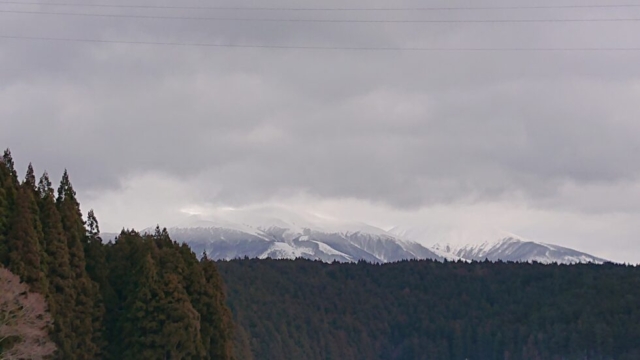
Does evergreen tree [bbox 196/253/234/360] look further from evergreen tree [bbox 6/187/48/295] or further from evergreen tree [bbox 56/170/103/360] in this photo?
evergreen tree [bbox 6/187/48/295]

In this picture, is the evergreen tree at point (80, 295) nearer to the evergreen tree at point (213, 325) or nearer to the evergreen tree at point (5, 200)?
the evergreen tree at point (5, 200)

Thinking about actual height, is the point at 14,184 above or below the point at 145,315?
above

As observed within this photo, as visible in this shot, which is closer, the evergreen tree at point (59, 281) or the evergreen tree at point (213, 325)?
the evergreen tree at point (59, 281)

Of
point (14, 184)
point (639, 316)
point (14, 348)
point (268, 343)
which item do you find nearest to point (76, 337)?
point (14, 184)

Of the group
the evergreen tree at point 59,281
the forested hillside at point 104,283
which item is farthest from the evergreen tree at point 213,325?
the evergreen tree at point 59,281

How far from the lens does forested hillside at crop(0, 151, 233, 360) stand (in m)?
65.6

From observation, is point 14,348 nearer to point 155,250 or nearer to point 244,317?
point 155,250

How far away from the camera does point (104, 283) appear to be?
75.6 meters

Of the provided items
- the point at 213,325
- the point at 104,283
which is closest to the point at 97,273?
the point at 104,283

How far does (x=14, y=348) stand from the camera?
162 feet

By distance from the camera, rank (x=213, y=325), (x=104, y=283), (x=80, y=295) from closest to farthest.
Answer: (x=80, y=295) → (x=104, y=283) → (x=213, y=325)

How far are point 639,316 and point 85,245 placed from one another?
127628 mm

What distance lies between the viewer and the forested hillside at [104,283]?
215 feet

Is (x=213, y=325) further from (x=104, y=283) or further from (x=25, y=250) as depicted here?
(x=25, y=250)
